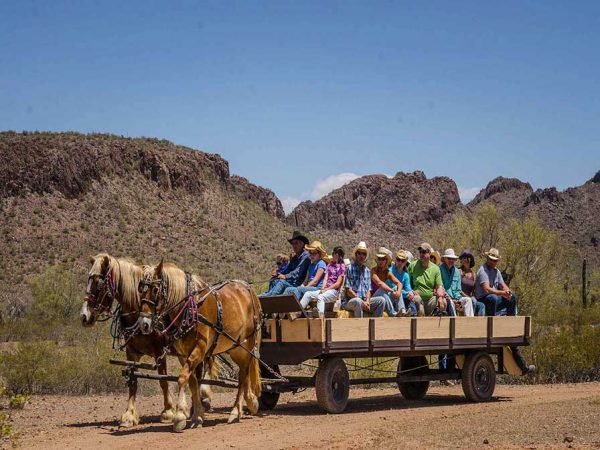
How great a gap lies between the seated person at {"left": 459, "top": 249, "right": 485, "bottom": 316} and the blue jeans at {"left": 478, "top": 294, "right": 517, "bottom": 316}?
0.49ft


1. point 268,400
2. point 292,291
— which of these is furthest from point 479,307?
point 268,400

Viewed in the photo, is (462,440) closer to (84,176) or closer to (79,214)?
(79,214)

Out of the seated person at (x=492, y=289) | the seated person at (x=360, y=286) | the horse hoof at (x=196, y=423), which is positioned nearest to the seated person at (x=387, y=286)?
the seated person at (x=360, y=286)

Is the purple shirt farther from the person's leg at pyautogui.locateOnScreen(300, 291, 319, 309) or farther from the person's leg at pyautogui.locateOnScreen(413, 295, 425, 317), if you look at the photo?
the person's leg at pyautogui.locateOnScreen(413, 295, 425, 317)

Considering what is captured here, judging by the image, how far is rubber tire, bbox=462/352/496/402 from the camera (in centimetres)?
1473

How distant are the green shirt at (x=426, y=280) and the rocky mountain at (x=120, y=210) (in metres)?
36.1

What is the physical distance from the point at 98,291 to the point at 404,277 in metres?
5.30

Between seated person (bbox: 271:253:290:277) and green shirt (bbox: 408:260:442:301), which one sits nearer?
seated person (bbox: 271:253:290:277)

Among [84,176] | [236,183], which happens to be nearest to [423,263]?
[84,176]

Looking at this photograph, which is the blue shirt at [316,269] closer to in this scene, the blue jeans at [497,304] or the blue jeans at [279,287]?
the blue jeans at [279,287]

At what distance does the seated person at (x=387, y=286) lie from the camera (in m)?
13.9

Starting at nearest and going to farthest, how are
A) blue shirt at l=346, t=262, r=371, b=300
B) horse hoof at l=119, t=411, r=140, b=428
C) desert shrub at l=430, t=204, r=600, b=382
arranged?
horse hoof at l=119, t=411, r=140, b=428, blue shirt at l=346, t=262, r=371, b=300, desert shrub at l=430, t=204, r=600, b=382

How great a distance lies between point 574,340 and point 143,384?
31.1ft

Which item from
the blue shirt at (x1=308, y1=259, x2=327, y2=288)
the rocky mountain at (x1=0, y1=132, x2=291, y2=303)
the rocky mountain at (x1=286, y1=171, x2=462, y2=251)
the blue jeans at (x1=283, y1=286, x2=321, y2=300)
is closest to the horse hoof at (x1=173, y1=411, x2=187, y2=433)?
the blue jeans at (x1=283, y1=286, x2=321, y2=300)
